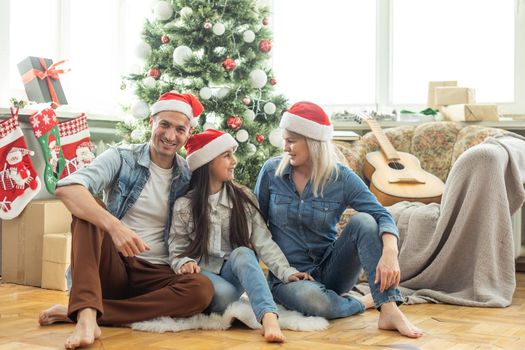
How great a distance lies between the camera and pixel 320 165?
2.45m

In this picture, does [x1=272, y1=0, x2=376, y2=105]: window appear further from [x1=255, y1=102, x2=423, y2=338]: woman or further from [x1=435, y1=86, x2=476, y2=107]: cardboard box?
[x1=255, y1=102, x2=423, y2=338]: woman

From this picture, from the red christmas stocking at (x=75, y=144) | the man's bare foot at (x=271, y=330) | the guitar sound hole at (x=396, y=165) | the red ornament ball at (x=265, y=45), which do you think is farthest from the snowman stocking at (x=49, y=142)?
the man's bare foot at (x=271, y=330)

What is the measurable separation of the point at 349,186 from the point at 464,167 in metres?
0.71

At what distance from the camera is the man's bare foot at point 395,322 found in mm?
2137

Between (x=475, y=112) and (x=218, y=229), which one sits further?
(x=475, y=112)

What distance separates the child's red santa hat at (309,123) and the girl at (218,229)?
0.72 feet

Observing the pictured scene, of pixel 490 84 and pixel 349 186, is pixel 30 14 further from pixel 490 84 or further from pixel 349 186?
pixel 490 84

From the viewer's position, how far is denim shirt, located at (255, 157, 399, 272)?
97.0 inches

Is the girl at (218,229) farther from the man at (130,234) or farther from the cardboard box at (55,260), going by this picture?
the cardboard box at (55,260)

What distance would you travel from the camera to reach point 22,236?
3.35m

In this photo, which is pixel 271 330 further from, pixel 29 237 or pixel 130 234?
pixel 29 237

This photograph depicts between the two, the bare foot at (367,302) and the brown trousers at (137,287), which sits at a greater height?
the brown trousers at (137,287)

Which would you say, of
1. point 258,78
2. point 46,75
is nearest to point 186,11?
point 258,78

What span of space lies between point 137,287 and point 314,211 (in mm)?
651
